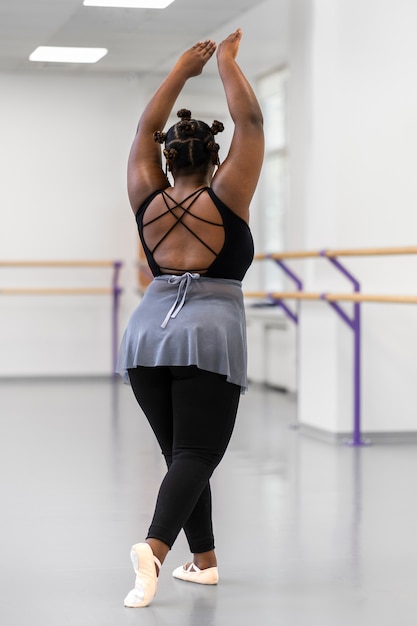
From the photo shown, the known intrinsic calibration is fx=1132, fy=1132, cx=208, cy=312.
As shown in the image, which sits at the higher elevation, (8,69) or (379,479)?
(8,69)

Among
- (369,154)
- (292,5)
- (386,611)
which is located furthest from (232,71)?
(292,5)

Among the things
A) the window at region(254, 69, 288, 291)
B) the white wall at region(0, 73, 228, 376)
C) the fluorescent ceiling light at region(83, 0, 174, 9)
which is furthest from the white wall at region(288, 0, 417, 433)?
the white wall at region(0, 73, 228, 376)

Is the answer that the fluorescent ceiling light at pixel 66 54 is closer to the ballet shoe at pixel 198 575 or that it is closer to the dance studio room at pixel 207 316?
the dance studio room at pixel 207 316

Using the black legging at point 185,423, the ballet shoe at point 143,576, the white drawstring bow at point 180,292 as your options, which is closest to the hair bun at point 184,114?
the white drawstring bow at point 180,292

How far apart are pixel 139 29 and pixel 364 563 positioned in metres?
5.11

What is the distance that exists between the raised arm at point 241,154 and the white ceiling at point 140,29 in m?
4.11

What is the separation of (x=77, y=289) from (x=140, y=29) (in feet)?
8.52

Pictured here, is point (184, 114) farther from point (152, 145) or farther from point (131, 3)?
point (131, 3)

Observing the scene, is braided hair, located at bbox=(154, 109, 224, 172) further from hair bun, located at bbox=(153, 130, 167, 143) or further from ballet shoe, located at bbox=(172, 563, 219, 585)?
ballet shoe, located at bbox=(172, 563, 219, 585)

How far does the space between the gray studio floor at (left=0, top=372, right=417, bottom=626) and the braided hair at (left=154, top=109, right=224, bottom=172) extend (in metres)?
1.09

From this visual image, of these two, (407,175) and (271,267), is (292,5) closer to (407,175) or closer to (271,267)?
(407,175)

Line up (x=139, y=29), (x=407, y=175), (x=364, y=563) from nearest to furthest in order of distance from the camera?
1. (x=364, y=563)
2. (x=407, y=175)
3. (x=139, y=29)

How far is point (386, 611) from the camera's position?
2.72 meters

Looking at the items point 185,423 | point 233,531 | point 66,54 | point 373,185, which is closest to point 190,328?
point 185,423
